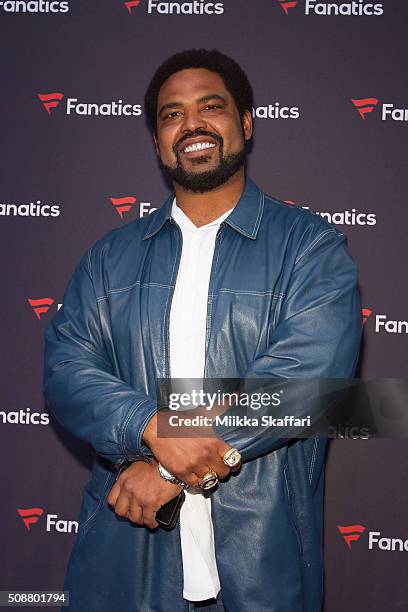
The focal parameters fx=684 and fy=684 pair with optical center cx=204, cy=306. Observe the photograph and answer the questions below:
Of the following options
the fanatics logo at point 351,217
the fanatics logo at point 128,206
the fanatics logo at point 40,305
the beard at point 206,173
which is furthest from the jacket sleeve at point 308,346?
the fanatics logo at point 40,305

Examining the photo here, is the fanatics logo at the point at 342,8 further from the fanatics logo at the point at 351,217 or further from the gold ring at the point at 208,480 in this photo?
the gold ring at the point at 208,480

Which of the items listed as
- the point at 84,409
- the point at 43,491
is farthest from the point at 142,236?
the point at 43,491

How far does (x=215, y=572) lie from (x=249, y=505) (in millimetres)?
204

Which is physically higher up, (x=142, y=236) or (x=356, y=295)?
(x=142, y=236)

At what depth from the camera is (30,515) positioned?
283 cm

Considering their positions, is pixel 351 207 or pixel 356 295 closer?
pixel 356 295

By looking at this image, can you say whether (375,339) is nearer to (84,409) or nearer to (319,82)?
(319,82)

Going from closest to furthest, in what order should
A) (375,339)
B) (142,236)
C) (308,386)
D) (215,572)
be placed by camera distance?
(308,386) < (215,572) < (142,236) < (375,339)

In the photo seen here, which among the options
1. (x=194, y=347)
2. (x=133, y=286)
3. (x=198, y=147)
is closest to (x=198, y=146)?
(x=198, y=147)

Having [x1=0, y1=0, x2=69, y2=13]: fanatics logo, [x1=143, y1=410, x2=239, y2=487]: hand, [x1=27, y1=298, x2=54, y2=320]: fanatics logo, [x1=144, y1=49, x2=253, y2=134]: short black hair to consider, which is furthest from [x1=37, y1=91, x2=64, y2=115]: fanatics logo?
[x1=143, y1=410, x2=239, y2=487]: hand

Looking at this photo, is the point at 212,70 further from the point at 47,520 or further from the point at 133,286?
the point at 47,520

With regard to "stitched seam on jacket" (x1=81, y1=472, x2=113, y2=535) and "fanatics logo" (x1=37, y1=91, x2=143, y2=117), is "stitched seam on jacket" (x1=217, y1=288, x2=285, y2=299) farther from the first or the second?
"fanatics logo" (x1=37, y1=91, x2=143, y2=117)

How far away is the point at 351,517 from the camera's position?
2.72 meters

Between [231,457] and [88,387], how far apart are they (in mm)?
411
